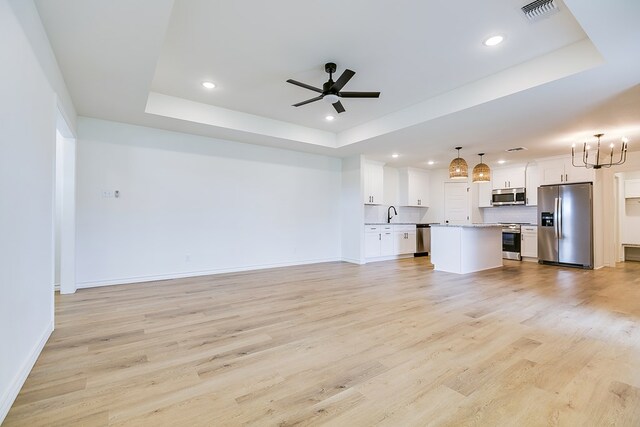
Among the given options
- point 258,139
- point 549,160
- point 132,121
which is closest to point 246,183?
point 258,139

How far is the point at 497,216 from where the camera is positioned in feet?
27.7

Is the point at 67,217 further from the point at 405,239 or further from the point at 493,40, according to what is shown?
the point at 405,239

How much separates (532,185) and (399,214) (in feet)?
11.0

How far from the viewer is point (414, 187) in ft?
28.5

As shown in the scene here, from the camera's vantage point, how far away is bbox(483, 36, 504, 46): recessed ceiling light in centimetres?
287

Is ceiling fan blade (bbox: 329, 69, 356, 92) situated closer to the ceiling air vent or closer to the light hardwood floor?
the ceiling air vent

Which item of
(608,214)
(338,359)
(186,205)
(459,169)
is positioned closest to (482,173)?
(459,169)

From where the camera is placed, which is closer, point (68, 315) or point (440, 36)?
point (440, 36)

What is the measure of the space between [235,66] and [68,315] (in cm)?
329

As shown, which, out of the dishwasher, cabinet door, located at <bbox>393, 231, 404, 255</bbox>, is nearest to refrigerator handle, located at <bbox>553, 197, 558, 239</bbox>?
the dishwasher

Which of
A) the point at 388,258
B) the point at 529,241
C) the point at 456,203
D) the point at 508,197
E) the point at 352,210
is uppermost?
the point at 508,197

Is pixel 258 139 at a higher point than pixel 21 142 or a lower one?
higher

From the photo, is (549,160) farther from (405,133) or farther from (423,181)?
(405,133)

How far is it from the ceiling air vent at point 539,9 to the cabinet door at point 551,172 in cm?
567
